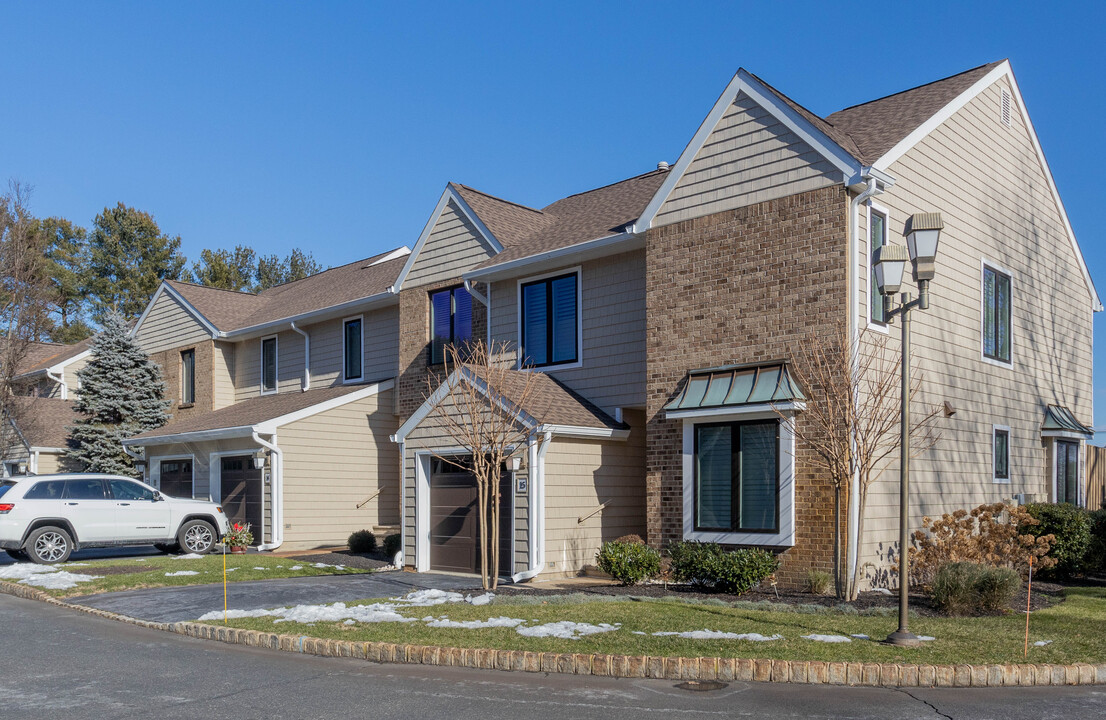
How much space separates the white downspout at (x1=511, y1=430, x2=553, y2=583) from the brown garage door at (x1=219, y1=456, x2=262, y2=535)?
9.47 meters

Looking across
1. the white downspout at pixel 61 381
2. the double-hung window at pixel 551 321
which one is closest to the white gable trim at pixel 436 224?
the double-hung window at pixel 551 321

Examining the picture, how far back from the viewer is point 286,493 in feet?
75.6

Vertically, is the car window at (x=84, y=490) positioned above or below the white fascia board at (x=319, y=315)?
below

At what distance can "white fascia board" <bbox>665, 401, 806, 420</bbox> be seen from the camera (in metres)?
14.0

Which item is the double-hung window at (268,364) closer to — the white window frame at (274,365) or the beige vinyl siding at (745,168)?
the white window frame at (274,365)

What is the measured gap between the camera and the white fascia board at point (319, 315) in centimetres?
2425

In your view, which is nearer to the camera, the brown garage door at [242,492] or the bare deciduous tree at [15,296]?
the brown garage door at [242,492]

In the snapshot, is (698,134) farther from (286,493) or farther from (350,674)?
(286,493)

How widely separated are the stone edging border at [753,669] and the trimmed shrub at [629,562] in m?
5.92

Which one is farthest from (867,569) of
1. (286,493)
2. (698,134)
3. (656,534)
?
(286,493)

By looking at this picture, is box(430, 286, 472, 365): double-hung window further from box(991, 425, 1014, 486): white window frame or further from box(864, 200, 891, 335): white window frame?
box(991, 425, 1014, 486): white window frame

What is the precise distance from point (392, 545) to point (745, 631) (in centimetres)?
1169

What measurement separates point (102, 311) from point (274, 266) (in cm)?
1151

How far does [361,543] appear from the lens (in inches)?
853
